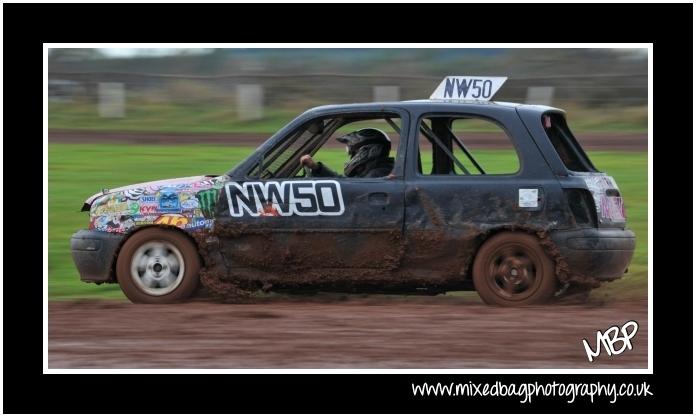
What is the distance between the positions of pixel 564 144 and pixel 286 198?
2360mm

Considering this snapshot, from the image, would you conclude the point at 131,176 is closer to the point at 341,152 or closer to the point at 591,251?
the point at 341,152

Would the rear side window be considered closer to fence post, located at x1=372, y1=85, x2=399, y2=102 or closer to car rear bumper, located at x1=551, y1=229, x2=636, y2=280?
car rear bumper, located at x1=551, y1=229, x2=636, y2=280

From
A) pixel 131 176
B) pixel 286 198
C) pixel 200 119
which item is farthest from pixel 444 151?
pixel 200 119

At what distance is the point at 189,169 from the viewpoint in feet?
54.2

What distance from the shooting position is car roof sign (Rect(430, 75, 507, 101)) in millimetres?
9422

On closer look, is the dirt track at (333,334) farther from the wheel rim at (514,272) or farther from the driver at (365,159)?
the driver at (365,159)

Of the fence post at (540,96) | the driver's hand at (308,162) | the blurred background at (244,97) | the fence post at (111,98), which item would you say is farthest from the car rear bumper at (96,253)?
the fence post at (540,96)

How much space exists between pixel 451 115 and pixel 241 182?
5.91 ft

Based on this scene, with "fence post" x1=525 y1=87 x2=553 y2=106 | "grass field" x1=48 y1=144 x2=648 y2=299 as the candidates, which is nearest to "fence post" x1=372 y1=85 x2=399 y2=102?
"fence post" x1=525 y1=87 x2=553 y2=106

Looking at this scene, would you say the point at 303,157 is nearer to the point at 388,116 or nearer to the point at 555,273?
the point at 388,116

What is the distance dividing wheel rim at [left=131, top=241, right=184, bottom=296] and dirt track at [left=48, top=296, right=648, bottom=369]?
211 mm

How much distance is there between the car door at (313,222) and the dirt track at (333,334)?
443mm

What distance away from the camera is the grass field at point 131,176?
10836 mm

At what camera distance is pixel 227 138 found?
65.4 ft
